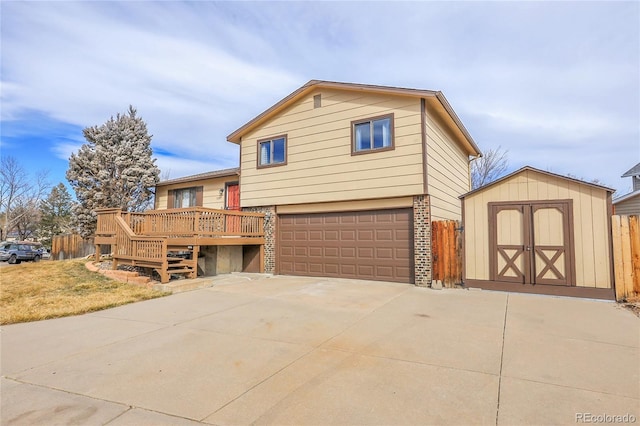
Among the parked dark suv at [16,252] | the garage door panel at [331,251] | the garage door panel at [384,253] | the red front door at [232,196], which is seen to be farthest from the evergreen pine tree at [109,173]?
the garage door panel at [384,253]

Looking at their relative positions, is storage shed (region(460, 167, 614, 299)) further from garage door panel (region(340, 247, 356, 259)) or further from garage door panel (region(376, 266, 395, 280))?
garage door panel (region(340, 247, 356, 259))

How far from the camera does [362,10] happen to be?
397 inches

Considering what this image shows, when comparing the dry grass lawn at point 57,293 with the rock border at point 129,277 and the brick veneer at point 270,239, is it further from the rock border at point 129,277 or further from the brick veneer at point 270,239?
the brick veneer at point 270,239

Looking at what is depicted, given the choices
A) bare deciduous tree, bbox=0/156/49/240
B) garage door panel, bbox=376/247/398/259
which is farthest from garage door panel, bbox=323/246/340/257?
bare deciduous tree, bbox=0/156/49/240

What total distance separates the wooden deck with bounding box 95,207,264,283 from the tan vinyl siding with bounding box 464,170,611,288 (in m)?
7.22

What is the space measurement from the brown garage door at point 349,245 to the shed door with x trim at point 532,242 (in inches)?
89.2

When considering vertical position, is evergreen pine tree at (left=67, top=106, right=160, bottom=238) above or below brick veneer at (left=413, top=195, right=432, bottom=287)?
above

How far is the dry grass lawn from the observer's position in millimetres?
6555

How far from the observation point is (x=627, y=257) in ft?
24.1

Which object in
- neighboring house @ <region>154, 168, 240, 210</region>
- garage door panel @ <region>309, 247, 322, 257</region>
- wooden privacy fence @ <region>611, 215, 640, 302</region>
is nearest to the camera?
wooden privacy fence @ <region>611, 215, 640, 302</region>

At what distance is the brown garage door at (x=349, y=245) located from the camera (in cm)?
1005

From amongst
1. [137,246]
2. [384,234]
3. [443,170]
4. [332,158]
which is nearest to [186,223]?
[137,246]

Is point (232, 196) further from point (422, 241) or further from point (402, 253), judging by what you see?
point (422, 241)

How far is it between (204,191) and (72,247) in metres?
11.6
